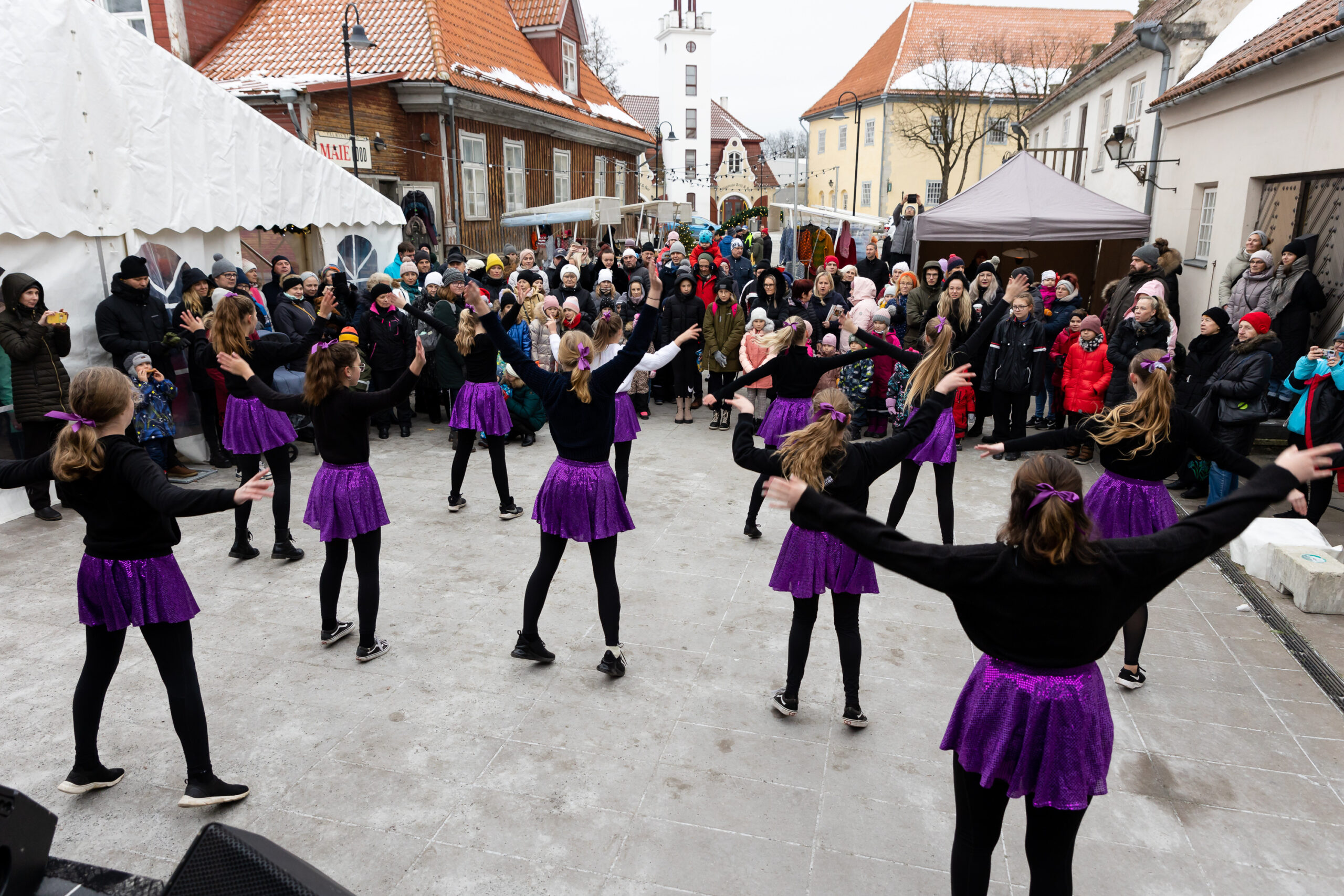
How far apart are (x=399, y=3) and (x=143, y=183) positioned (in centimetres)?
1130

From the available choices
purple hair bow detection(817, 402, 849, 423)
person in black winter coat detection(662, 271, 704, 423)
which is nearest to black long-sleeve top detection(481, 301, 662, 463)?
purple hair bow detection(817, 402, 849, 423)

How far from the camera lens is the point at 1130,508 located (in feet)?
14.8

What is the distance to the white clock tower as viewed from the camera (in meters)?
55.7

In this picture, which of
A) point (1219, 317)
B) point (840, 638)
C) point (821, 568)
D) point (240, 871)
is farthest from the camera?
point (1219, 317)

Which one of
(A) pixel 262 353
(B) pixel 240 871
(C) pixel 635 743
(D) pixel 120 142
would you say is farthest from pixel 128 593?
(D) pixel 120 142

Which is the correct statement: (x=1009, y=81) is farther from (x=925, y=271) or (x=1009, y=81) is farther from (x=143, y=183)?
(x=143, y=183)

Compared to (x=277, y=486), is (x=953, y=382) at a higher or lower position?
higher

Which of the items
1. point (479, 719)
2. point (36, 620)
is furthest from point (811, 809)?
point (36, 620)

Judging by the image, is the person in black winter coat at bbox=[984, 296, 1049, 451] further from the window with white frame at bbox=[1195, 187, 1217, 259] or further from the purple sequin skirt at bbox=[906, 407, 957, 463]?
the window with white frame at bbox=[1195, 187, 1217, 259]

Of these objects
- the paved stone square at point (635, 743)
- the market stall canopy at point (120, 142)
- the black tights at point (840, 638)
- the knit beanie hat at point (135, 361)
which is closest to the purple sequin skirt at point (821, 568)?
the black tights at point (840, 638)

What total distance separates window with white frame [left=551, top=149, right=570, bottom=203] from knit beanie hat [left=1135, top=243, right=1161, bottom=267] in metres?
15.4

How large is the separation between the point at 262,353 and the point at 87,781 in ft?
12.2

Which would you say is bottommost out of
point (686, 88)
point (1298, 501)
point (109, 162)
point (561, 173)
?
point (1298, 501)

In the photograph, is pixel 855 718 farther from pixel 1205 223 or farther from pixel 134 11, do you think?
pixel 134 11
